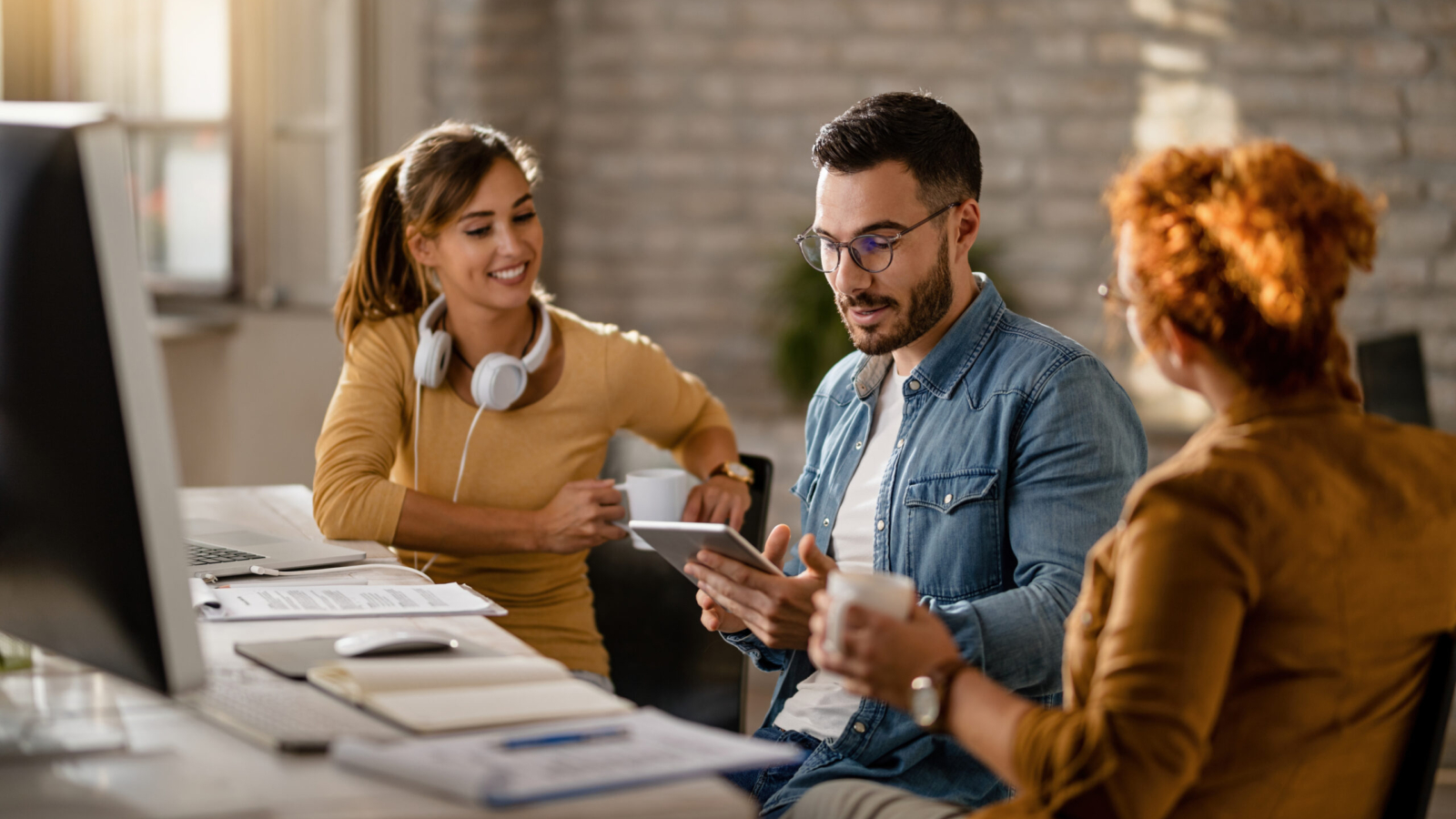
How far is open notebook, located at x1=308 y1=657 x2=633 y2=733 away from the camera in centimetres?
99

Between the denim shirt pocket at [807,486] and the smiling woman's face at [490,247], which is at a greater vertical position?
the smiling woman's face at [490,247]

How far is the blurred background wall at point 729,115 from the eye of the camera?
148 inches

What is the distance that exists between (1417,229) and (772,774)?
10.2 ft

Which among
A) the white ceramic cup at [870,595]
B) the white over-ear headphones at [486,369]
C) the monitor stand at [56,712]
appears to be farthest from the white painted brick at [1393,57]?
the monitor stand at [56,712]

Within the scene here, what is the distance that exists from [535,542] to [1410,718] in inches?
46.3

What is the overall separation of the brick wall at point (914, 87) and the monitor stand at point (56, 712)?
2.95 m

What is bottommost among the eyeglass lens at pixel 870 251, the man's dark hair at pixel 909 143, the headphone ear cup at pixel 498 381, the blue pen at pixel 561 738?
the blue pen at pixel 561 738

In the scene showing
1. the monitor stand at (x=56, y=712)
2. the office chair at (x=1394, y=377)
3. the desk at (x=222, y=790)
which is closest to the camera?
the desk at (x=222, y=790)

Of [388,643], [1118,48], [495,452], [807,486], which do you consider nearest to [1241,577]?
[388,643]

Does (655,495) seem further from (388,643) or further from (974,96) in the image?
(974,96)

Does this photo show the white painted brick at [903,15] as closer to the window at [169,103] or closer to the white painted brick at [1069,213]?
the white painted brick at [1069,213]

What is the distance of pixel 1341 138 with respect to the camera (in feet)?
12.5

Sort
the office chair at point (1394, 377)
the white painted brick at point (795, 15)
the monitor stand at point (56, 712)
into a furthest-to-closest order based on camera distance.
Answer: the white painted brick at point (795, 15) → the office chair at point (1394, 377) → the monitor stand at point (56, 712)

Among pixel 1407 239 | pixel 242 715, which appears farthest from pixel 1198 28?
pixel 242 715
